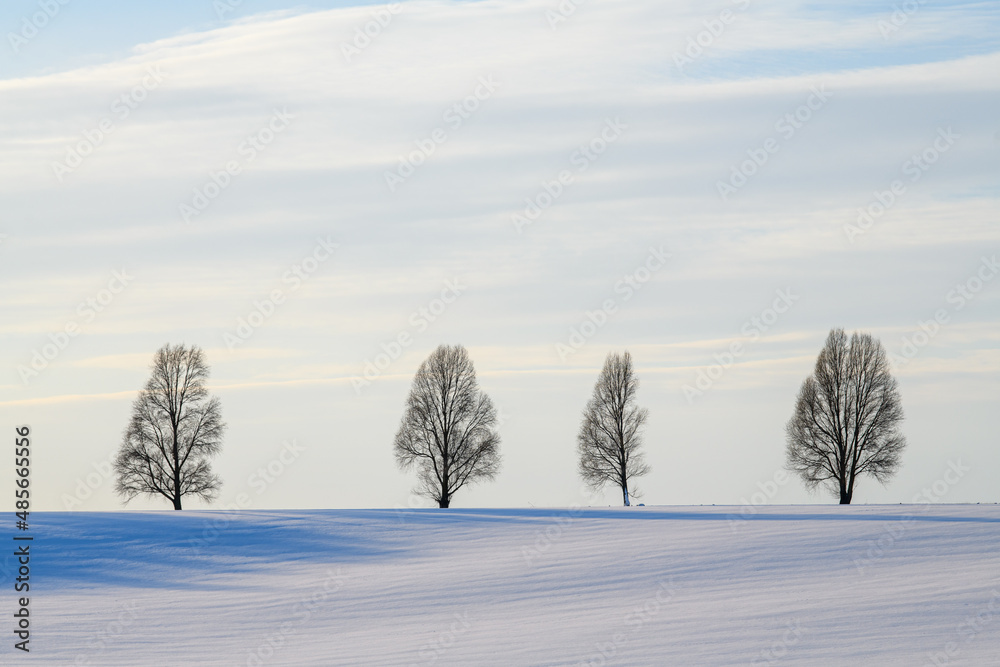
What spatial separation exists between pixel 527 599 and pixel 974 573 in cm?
1136

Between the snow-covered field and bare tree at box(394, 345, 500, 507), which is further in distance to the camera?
bare tree at box(394, 345, 500, 507)

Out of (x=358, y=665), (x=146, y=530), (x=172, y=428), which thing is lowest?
(x=358, y=665)

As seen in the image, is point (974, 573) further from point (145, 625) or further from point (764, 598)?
point (145, 625)

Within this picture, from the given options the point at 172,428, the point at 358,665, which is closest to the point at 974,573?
the point at 358,665

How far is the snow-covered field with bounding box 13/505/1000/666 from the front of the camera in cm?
2147

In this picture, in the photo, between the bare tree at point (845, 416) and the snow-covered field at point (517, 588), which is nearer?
the snow-covered field at point (517, 588)

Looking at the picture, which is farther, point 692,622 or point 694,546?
point 694,546

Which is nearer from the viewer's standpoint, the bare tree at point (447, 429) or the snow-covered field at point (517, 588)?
the snow-covered field at point (517, 588)

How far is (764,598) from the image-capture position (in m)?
25.8

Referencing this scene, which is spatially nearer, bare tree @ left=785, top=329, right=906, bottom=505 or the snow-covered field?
the snow-covered field

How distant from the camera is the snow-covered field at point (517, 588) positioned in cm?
2147

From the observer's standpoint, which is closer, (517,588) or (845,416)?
(517,588)

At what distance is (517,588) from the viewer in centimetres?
2886

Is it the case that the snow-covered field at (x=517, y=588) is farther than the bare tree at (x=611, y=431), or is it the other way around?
the bare tree at (x=611, y=431)
